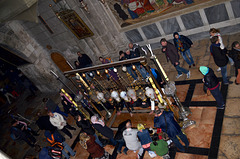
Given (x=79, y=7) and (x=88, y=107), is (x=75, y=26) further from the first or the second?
(x=88, y=107)

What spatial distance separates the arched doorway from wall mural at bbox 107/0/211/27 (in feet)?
14.5

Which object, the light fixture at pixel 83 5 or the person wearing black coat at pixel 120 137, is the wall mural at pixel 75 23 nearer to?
the light fixture at pixel 83 5

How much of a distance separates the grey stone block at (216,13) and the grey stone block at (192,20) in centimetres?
39

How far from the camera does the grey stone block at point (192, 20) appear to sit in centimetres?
906

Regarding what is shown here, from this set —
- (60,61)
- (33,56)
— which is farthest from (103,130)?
(33,56)

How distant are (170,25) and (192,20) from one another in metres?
1.06

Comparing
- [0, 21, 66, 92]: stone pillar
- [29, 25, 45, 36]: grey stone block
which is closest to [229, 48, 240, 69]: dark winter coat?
[29, 25, 45, 36]: grey stone block

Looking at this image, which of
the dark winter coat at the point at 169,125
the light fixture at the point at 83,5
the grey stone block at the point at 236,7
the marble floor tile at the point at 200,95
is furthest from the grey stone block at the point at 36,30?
the grey stone block at the point at 236,7

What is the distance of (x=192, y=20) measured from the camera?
9281mm

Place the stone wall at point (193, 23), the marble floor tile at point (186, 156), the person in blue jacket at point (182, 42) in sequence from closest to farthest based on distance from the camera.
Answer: the marble floor tile at point (186, 156) → the person in blue jacket at point (182, 42) → the stone wall at point (193, 23)

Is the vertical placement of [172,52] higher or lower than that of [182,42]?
lower

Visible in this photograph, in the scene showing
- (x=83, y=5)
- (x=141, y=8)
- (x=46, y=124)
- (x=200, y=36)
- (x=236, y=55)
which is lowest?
(x=200, y=36)

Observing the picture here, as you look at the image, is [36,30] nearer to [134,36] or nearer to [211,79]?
[134,36]

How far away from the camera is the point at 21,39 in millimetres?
11344
